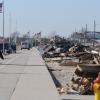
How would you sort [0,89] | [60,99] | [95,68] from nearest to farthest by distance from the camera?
[60,99] < [0,89] < [95,68]

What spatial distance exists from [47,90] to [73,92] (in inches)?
37.6

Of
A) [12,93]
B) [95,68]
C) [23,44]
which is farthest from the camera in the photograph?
[23,44]

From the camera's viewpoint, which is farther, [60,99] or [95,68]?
[95,68]

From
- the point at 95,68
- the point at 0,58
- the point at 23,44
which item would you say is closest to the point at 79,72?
the point at 95,68

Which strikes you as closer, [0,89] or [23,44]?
[0,89]

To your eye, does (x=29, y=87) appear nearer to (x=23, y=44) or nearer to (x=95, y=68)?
(x=95, y=68)

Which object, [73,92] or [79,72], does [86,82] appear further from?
[79,72]

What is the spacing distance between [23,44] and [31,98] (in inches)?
4333

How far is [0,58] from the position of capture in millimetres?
53312

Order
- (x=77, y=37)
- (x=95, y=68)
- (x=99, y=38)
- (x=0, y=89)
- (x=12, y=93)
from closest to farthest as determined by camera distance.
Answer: (x=12, y=93)
(x=0, y=89)
(x=95, y=68)
(x=99, y=38)
(x=77, y=37)

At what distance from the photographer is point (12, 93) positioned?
55.8ft

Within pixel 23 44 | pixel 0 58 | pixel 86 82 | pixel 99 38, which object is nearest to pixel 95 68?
pixel 86 82

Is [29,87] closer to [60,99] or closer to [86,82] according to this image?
[86,82]

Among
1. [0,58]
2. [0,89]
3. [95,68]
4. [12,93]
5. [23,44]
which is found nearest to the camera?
[12,93]
